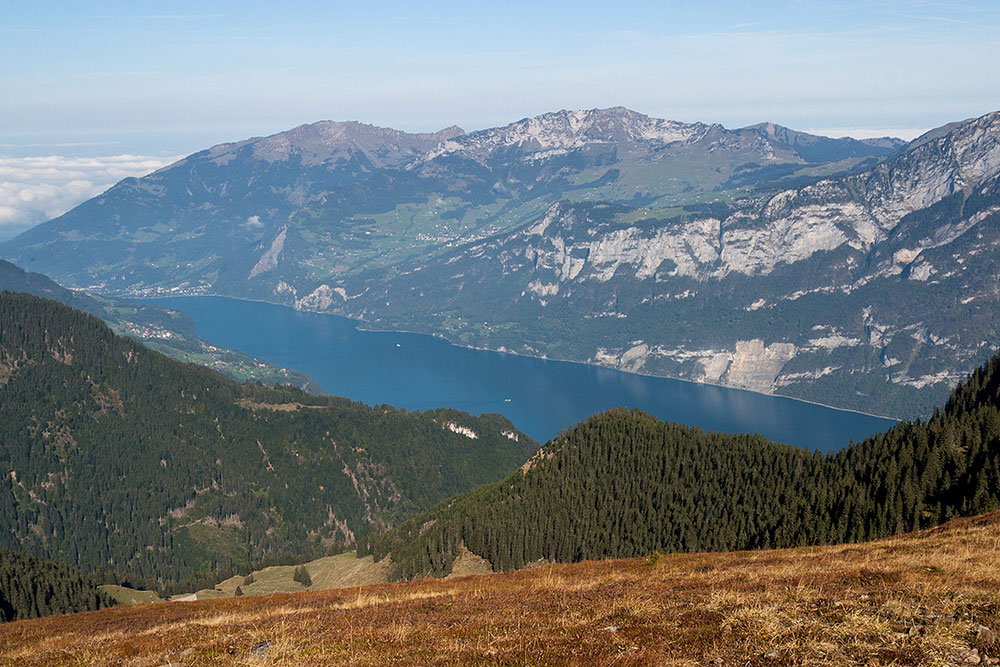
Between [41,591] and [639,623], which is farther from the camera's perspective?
[41,591]

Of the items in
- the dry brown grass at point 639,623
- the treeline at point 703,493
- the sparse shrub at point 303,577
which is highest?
the dry brown grass at point 639,623

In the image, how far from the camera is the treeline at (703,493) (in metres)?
83.9

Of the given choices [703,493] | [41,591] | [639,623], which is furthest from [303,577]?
[639,623]

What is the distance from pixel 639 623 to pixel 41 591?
124853 mm

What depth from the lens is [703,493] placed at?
391 ft

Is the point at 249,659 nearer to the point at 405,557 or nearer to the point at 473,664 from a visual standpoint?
the point at 473,664

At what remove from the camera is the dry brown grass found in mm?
21219

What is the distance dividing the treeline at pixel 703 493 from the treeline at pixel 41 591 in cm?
4728

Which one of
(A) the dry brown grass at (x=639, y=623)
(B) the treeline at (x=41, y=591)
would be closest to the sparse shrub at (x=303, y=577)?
(B) the treeline at (x=41, y=591)

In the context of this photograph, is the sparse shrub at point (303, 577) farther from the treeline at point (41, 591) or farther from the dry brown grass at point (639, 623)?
the dry brown grass at point (639, 623)

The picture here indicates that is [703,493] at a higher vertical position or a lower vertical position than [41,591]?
higher

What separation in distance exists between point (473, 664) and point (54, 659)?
1730 centimetres

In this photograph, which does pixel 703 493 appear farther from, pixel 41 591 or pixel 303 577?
pixel 41 591

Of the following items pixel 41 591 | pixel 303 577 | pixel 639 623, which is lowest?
pixel 303 577
